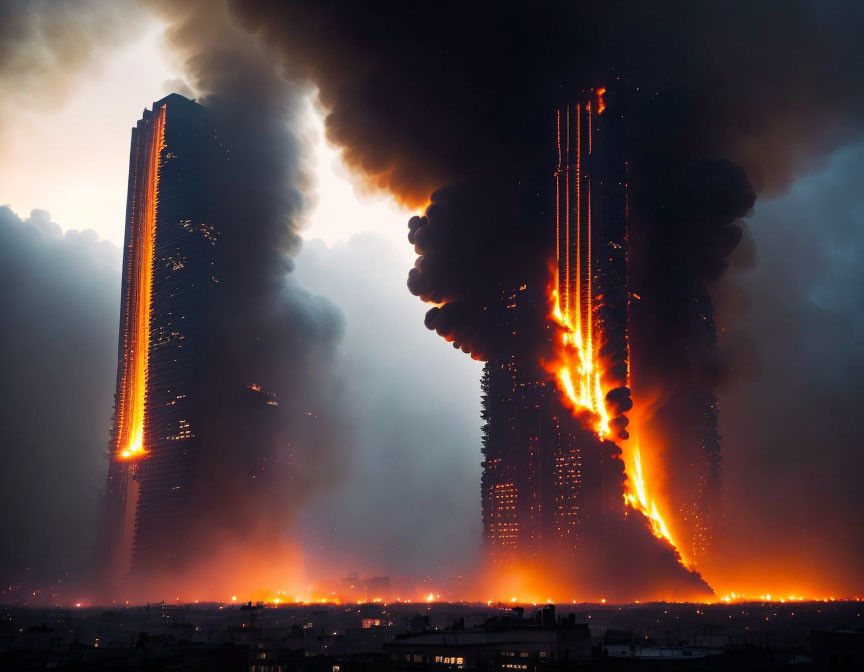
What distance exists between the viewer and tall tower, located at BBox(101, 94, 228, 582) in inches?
7416

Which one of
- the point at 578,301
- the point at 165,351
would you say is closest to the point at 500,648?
the point at 578,301

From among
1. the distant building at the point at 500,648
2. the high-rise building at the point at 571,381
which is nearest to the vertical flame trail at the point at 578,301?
the high-rise building at the point at 571,381

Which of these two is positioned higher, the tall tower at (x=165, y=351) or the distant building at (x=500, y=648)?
the tall tower at (x=165, y=351)

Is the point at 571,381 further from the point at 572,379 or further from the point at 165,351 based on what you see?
the point at 165,351

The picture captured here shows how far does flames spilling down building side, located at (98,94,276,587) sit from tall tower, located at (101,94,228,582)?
18 cm

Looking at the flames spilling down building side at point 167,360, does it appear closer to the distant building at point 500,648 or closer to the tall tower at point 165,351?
the tall tower at point 165,351

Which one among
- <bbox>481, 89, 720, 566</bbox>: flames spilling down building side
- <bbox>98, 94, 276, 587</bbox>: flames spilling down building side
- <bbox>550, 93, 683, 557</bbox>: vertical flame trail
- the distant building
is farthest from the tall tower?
the distant building

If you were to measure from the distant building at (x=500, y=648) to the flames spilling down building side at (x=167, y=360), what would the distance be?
417 ft

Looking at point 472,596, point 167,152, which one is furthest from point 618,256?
point 167,152

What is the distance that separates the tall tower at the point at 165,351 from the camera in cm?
18838

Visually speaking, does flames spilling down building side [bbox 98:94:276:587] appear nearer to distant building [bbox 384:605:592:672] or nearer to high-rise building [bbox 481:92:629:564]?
high-rise building [bbox 481:92:629:564]

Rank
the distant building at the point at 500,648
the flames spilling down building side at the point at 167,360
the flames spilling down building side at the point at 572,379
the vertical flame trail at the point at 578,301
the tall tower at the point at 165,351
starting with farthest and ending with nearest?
the tall tower at the point at 165,351 < the flames spilling down building side at the point at 167,360 < the vertical flame trail at the point at 578,301 < the flames spilling down building side at the point at 572,379 < the distant building at the point at 500,648

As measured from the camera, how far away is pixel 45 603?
184500 millimetres

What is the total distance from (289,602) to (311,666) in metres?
122
